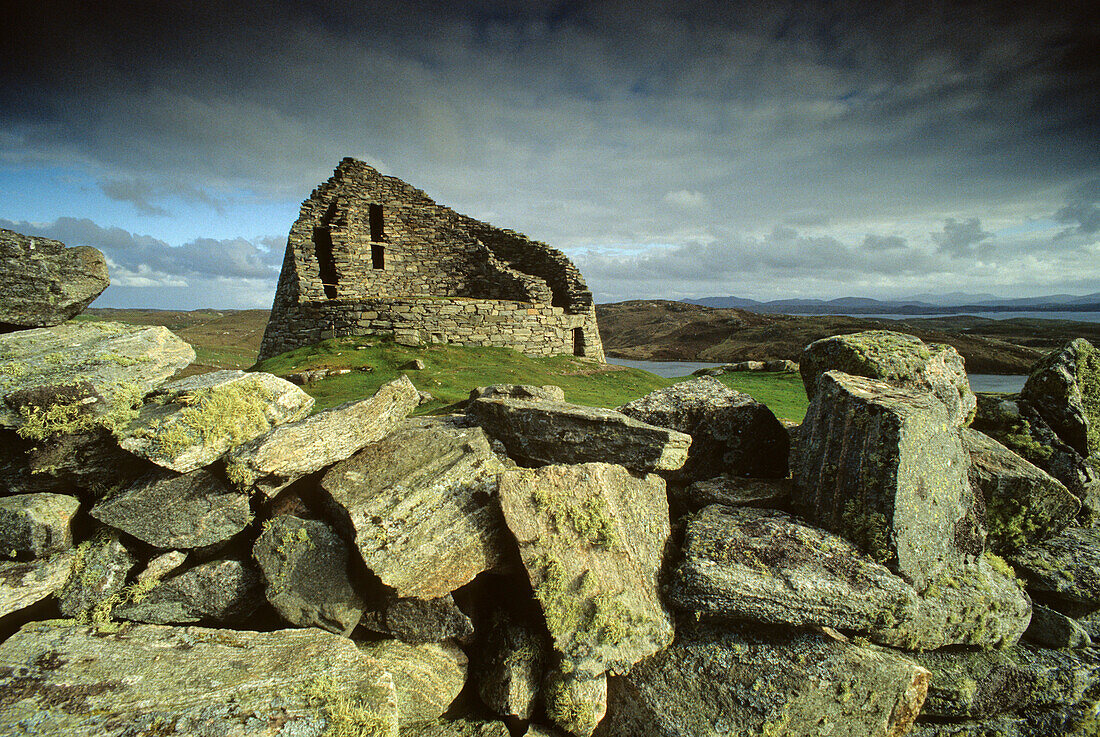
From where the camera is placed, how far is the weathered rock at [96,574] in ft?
14.6

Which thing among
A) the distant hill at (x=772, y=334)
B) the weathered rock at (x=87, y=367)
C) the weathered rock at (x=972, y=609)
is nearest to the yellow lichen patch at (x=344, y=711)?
the weathered rock at (x=87, y=367)

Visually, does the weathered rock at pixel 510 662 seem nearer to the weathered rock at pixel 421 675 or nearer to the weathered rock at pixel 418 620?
Result: the weathered rock at pixel 421 675

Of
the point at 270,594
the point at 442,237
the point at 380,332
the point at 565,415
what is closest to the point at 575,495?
the point at 565,415

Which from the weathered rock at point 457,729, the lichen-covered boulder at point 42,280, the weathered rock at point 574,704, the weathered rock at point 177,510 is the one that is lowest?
the weathered rock at point 457,729

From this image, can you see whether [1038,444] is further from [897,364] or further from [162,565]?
[162,565]

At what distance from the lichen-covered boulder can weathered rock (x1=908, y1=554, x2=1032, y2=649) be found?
10919 millimetres

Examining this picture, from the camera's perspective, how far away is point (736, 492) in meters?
6.18

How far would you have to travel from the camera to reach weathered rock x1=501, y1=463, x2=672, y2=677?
469 cm

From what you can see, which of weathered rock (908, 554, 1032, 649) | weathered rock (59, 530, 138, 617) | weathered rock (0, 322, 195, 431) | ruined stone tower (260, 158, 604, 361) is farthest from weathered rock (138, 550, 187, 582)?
ruined stone tower (260, 158, 604, 361)

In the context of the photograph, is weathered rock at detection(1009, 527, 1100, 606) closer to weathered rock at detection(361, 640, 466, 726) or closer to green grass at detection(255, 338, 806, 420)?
green grass at detection(255, 338, 806, 420)

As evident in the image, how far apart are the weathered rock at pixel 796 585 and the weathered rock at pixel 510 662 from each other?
1565 millimetres

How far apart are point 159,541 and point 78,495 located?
47.3 inches

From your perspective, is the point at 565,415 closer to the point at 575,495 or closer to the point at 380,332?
Result: the point at 575,495

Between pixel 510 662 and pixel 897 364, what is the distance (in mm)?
6556
